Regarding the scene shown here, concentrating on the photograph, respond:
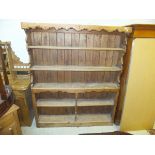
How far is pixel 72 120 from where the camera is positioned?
8.67 ft

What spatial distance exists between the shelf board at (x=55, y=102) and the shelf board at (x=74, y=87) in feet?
1.01

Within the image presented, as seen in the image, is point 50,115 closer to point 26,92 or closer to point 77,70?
point 26,92

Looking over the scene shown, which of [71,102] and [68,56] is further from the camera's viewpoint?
[71,102]

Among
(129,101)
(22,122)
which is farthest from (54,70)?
(129,101)

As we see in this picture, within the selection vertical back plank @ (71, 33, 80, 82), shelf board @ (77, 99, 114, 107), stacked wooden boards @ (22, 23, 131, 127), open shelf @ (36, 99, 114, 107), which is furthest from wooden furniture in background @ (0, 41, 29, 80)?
shelf board @ (77, 99, 114, 107)

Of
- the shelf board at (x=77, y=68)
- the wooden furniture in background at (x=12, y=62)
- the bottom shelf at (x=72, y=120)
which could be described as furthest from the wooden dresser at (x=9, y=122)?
the wooden furniture in background at (x=12, y=62)

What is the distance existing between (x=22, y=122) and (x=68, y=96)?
3.03 feet

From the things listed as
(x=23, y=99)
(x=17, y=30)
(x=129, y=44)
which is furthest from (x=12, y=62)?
(x=129, y=44)

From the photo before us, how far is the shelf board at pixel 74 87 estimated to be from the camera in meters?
2.30

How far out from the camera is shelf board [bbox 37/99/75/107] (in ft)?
8.14

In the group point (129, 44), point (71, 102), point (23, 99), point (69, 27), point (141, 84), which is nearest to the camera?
→ point (69, 27)

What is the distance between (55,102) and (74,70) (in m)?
0.72

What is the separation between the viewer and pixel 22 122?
8.32ft

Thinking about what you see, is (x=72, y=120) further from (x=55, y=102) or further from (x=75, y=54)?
(x=75, y=54)
